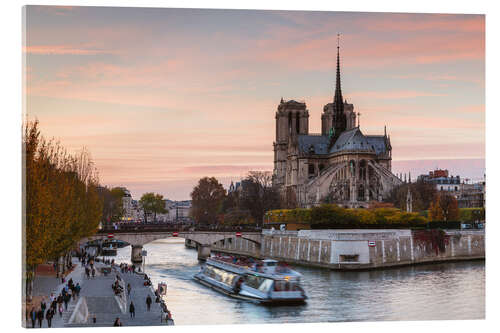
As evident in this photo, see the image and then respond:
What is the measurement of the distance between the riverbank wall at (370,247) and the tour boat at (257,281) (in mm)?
8088

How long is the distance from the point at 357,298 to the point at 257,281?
17.3ft

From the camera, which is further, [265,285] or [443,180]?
[443,180]

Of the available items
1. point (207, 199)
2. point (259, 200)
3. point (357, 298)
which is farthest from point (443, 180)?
point (357, 298)

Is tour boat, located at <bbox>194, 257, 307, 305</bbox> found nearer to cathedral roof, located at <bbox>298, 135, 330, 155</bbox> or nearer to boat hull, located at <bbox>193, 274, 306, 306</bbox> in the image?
boat hull, located at <bbox>193, 274, 306, 306</bbox>

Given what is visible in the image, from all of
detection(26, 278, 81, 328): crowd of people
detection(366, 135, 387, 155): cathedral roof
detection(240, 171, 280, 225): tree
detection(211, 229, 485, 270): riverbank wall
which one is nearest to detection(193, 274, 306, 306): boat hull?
detection(26, 278, 81, 328): crowd of people

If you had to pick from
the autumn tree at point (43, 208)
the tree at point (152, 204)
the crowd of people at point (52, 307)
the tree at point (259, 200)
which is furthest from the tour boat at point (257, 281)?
the tree at point (152, 204)


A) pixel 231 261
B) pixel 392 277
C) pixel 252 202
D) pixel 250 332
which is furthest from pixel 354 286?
pixel 252 202

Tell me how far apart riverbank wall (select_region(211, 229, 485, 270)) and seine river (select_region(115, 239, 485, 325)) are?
1542 millimetres

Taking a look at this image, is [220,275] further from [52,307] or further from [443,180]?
[443,180]

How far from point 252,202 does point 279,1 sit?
57803 mm

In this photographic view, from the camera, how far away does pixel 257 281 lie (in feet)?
117

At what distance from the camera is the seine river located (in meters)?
28.7

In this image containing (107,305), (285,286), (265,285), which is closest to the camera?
(107,305)

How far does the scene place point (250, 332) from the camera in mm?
21062
